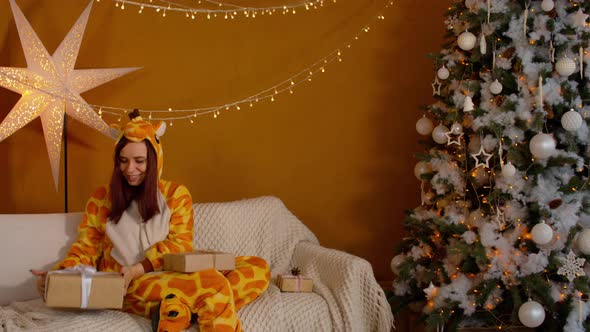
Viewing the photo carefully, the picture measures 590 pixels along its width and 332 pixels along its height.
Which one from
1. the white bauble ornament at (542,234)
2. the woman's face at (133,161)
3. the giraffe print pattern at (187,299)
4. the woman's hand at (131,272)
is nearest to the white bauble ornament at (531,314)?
the white bauble ornament at (542,234)

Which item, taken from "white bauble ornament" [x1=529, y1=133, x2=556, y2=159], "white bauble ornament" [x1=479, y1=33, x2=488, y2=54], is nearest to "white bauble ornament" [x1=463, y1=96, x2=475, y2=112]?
"white bauble ornament" [x1=479, y1=33, x2=488, y2=54]

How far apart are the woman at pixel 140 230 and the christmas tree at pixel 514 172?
2.94ft

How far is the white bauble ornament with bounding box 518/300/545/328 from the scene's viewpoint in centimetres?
283

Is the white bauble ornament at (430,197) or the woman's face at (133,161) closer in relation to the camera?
the woman's face at (133,161)

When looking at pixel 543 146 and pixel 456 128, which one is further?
pixel 456 128

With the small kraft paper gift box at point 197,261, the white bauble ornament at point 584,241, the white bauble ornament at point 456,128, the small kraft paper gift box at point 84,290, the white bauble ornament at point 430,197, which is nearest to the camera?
the small kraft paper gift box at point 84,290

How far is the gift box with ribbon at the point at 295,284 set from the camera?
9.75 feet

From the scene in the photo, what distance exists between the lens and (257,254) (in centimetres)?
331

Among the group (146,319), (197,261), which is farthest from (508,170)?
(146,319)

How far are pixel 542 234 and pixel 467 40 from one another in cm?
92

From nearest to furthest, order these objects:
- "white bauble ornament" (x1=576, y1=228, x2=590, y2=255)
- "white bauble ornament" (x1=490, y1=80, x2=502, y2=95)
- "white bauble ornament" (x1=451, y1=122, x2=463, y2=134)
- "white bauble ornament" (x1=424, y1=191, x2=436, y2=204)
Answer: "white bauble ornament" (x1=576, y1=228, x2=590, y2=255) → "white bauble ornament" (x1=490, y1=80, x2=502, y2=95) → "white bauble ornament" (x1=451, y1=122, x2=463, y2=134) → "white bauble ornament" (x1=424, y1=191, x2=436, y2=204)

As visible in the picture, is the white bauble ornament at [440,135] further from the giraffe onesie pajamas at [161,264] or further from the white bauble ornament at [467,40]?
the giraffe onesie pajamas at [161,264]

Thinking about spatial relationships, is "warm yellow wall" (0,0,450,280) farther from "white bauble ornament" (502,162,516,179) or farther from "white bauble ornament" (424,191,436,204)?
"white bauble ornament" (502,162,516,179)

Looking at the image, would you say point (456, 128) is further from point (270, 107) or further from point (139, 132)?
point (139, 132)
